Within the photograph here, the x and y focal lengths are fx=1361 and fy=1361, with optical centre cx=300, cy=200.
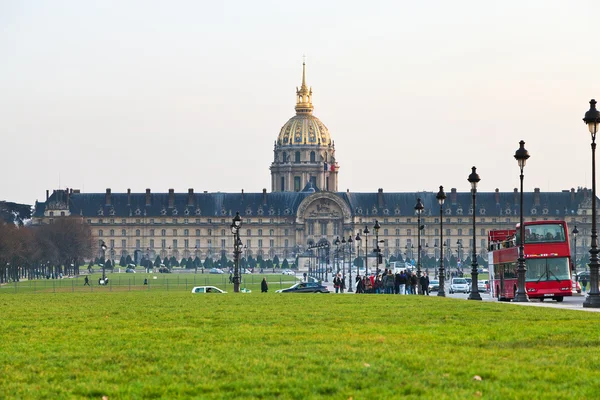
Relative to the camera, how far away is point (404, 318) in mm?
23266

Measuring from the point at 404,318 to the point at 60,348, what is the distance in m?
7.88

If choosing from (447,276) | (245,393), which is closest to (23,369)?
(245,393)

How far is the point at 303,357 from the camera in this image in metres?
15.4

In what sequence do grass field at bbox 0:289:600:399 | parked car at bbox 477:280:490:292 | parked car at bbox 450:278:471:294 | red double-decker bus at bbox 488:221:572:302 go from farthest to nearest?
parked car at bbox 477:280:490:292 → parked car at bbox 450:278:471:294 → red double-decker bus at bbox 488:221:572:302 → grass field at bbox 0:289:600:399

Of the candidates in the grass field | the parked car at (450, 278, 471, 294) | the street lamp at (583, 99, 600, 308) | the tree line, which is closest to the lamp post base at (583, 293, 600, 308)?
the street lamp at (583, 99, 600, 308)

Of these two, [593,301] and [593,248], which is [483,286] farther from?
[593,248]

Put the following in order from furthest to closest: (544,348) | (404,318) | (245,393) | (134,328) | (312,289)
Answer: (312,289), (404,318), (134,328), (544,348), (245,393)

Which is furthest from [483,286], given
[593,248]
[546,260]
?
[593,248]

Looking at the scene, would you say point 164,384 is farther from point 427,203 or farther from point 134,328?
point 427,203

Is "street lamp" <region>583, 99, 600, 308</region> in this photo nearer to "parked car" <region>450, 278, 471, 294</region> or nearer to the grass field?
the grass field

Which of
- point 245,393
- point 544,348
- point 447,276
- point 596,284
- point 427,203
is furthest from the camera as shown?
point 427,203

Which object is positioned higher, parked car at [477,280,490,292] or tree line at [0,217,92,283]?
tree line at [0,217,92,283]

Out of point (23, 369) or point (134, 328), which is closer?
point (23, 369)

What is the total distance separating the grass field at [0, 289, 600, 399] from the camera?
41.8 feet
